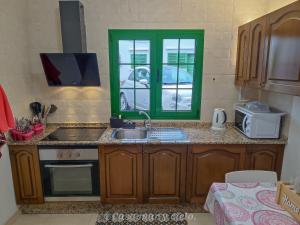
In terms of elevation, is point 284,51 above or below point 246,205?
above

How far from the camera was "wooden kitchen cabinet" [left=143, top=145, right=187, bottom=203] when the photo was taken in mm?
2178

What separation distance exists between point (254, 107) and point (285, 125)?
329 millimetres

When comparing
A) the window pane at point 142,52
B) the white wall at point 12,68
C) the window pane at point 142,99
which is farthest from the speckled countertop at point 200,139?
the window pane at point 142,52

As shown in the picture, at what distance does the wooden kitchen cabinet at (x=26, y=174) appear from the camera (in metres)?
2.14

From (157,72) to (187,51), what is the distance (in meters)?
0.42

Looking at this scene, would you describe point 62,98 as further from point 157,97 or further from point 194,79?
point 194,79

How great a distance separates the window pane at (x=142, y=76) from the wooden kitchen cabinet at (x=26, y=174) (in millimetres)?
1305

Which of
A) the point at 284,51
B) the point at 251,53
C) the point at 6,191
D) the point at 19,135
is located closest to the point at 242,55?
the point at 251,53

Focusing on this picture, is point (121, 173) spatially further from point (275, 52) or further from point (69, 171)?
point (275, 52)

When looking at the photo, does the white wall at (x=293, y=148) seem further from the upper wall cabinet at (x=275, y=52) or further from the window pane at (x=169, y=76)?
the window pane at (x=169, y=76)

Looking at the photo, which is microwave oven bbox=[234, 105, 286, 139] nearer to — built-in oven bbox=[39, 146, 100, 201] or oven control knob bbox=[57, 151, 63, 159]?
built-in oven bbox=[39, 146, 100, 201]

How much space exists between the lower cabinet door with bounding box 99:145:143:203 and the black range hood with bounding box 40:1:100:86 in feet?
2.67

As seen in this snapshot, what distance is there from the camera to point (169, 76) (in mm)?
2590

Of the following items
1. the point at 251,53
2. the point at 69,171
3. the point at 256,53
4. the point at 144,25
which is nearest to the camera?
the point at 256,53
